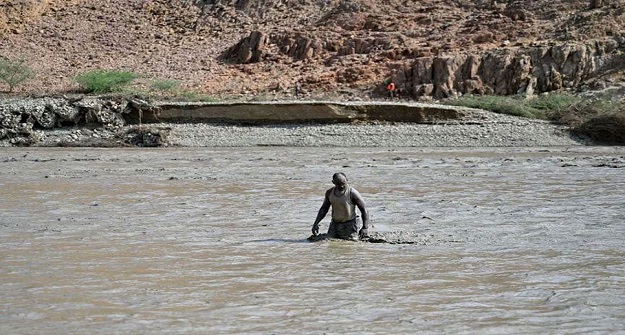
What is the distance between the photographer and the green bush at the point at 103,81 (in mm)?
33469

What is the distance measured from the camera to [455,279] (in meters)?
7.97

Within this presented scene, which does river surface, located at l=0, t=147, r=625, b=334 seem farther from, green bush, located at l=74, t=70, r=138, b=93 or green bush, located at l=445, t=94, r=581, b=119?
green bush, located at l=74, t=70, r=138, b=93

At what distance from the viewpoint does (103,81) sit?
3362 centimetres

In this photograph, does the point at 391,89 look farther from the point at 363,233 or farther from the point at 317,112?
the point at 363,233

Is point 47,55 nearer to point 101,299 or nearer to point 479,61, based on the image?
point 479,61

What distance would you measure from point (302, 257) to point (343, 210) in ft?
2.70

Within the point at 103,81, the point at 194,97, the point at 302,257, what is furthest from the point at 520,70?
the point at 302,257

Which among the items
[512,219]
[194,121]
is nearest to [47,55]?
[194,121]

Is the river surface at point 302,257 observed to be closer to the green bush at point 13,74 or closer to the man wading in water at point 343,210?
the man wading in water at point 343,210

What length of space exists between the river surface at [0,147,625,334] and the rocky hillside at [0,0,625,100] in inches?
529

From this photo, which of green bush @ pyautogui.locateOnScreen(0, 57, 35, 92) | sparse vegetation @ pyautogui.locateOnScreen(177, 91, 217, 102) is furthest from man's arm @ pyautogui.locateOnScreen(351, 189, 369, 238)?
green bush @ pyautogui.locateOnScreen(0, 57, 35, 92)

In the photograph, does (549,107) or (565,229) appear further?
(549,107)

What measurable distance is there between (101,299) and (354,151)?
18392 mm

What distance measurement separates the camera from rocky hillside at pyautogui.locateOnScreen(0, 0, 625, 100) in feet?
102
